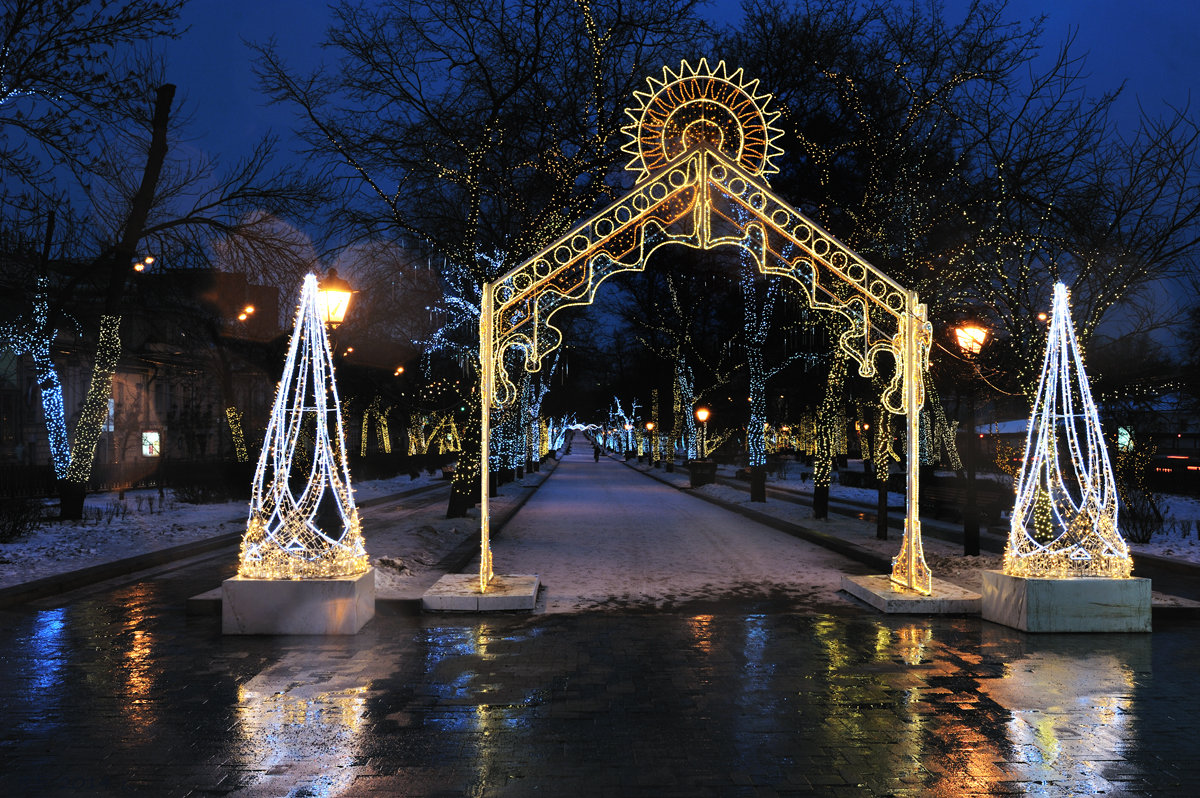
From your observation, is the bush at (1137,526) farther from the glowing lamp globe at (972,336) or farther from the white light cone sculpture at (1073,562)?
the white light cone sculpture at (1073,562)

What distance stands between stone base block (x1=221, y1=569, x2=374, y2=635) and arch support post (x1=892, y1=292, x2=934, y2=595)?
6388 millimetres

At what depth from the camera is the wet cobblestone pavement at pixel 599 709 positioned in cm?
520

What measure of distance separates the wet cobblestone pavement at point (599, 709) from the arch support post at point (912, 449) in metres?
0.89

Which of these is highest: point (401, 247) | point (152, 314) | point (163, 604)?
point (401, 247)

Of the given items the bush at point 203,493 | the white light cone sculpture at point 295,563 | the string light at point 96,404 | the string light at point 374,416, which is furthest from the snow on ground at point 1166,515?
the string light at point 374,416

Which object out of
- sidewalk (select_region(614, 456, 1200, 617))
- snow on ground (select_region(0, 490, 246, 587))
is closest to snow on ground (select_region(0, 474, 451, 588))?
snow on ground (select_region(0, 490, 246, 587))

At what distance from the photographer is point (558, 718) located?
6.36m

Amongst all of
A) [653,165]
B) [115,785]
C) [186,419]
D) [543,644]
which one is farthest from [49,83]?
[186,419]

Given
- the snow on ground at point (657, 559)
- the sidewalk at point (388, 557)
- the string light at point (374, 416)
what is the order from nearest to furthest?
the sidewalk at point (388, 557) < the snow on ground at point (657, 559) < the string light at point (374, 416)

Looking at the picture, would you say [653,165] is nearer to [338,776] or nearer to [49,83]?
[338,776]

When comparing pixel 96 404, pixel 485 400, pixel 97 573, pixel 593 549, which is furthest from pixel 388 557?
pixel 96 404

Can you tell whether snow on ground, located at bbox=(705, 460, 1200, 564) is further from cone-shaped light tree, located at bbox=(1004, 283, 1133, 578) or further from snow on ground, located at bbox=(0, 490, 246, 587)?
snow on ground, located at bbox=(0, 490, 246, 587)

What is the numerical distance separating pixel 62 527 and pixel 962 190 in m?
18.4

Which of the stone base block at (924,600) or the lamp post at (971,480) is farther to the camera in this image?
the lamp post at (971,480)
